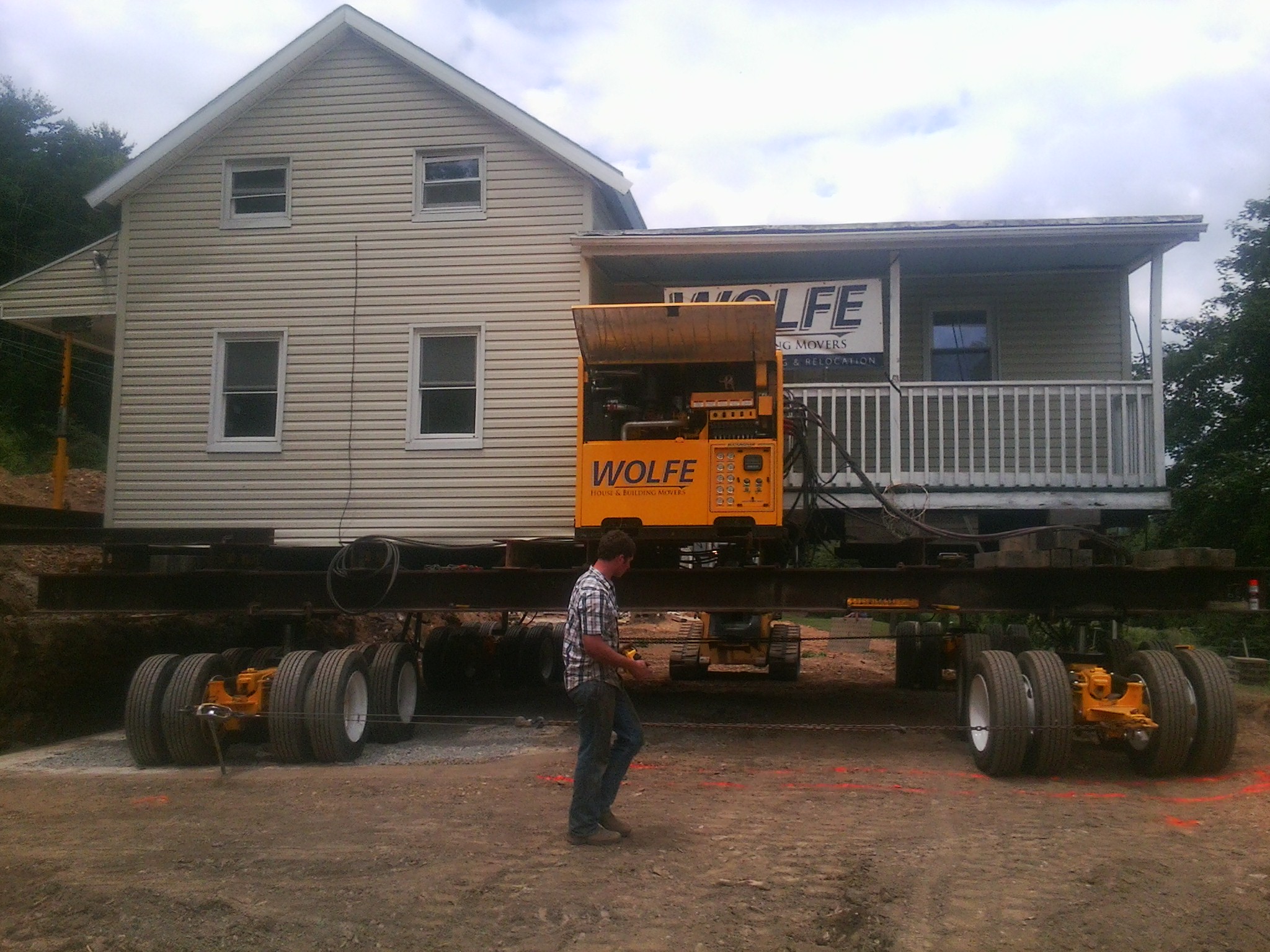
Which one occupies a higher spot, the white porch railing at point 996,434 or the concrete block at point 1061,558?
→ the white porch railing at point 996,434

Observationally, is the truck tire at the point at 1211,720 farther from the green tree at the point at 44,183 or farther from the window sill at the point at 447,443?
the green tree at the point at 44,183

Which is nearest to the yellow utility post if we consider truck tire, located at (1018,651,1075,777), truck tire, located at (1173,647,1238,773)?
truck tire, located at (1018,651,1075,777)

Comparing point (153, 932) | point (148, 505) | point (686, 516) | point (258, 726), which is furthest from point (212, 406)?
point (153, 932)

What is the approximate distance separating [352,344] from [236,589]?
3.22 meters

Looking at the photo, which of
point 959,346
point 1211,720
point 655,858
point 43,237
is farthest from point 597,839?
point 43,237

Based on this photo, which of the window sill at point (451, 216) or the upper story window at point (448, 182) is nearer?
the window sill at point (451, 216)

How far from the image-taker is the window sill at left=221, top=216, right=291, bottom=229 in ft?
41.0

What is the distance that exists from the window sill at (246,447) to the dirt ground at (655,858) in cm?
422

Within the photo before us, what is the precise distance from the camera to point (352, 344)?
12.1 metres

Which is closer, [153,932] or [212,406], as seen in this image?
[153,932]

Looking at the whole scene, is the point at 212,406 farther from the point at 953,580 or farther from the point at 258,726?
the point at 953,580

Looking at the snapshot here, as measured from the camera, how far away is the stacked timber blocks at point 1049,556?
893 cm

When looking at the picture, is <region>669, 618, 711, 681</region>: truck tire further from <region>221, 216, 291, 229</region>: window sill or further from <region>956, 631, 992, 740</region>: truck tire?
<region>221, 216, 291, 229</region>: window sill

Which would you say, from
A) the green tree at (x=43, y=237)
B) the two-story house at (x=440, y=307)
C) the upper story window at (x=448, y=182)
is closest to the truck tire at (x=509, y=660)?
the two-story house at (x=440, y=307)
